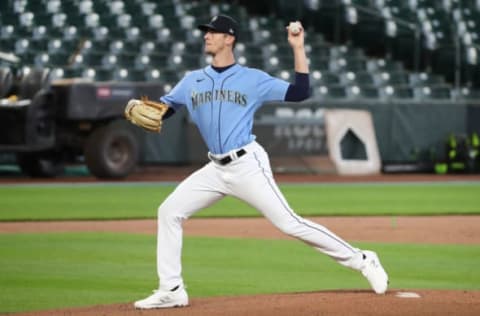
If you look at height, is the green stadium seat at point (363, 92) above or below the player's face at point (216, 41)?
below

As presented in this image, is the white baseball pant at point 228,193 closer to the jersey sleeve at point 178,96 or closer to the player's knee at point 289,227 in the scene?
the player's knee at point 289,227

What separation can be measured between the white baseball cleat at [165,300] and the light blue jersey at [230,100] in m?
0.96

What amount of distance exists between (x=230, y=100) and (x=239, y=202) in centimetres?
1144

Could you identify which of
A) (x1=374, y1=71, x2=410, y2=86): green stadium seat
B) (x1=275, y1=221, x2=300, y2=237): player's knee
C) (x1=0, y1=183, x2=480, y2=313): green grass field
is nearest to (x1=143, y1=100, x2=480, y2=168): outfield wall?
(x1=374, y1=71, x2=410, y2=86): green stadium seat

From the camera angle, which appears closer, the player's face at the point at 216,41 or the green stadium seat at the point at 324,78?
the player's face at the point at 216,41

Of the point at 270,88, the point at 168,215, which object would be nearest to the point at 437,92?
the point at 270,88

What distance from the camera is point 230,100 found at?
7930 mm

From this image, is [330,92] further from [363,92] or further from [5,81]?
[5,81]

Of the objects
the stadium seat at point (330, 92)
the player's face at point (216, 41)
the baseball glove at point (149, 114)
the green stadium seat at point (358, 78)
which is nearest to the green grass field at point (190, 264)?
the baseball glove at point (149, 114)

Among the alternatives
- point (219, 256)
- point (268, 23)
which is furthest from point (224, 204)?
point (268, 23)

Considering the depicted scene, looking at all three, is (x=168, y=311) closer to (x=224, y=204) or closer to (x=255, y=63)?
(x=224, y=204)

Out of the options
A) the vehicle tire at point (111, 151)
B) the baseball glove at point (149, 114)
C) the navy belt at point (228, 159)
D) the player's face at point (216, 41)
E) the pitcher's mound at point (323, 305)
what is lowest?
the vehicle tire at point (111, 151)

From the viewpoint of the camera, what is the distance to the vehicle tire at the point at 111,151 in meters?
21.9

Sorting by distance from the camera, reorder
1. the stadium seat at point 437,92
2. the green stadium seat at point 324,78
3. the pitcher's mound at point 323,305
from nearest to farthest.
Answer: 1. the pitcher's mound at point 323,305
2. the green stadium seat at point 324,78
3. the stadium seat at point 437,92
